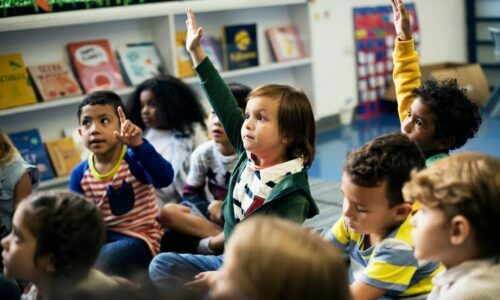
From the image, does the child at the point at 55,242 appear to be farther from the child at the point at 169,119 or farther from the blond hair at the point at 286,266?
the child at the point at 169,119

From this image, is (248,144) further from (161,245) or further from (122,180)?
(161,245)

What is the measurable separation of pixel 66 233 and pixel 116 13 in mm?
2584

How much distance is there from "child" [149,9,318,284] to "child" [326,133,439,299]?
1.03 feet

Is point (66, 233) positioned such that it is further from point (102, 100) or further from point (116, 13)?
point (116, 13)

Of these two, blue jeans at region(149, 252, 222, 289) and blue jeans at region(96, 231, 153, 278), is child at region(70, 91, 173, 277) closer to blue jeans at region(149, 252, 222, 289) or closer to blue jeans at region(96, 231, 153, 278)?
blue jeans at region(96, 231, 153, 278)

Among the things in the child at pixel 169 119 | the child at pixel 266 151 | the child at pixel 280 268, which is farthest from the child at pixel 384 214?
the child at pixel 169 119

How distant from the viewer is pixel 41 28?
3730 millimetres

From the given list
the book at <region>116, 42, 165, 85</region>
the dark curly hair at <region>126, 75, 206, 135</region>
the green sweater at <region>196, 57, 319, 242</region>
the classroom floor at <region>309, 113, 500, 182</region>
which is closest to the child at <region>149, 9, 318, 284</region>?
the green sweater at <region>196, 57, 319, 242</region>

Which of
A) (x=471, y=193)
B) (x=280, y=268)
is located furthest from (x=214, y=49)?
(x=280, y=268)

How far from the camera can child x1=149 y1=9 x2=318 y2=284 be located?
183 centimetres

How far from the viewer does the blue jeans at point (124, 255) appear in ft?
7.03

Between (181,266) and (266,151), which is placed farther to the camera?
(181,266)

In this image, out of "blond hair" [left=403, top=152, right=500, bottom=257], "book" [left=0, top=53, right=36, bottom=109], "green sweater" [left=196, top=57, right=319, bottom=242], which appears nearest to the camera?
"blond hair" [left=403, top=152, right=500, bottom=257]

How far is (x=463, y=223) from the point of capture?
4.03ft
